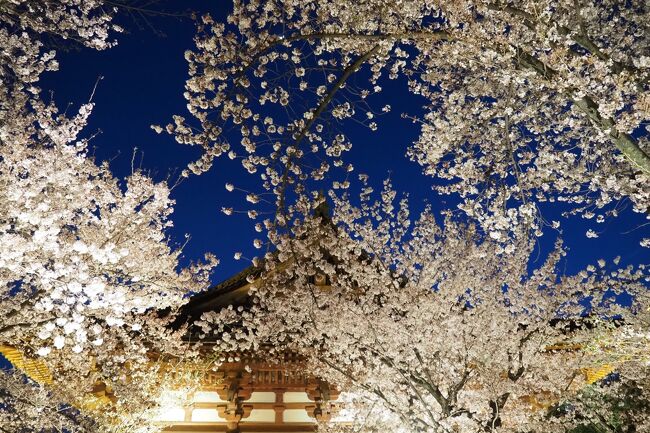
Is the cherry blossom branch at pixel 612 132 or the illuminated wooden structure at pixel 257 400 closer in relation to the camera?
the cherry blossom branch at pixel 612 132

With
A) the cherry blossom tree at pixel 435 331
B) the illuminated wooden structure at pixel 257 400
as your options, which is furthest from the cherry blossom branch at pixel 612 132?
the illuminated wooden structure at pixel 257 400

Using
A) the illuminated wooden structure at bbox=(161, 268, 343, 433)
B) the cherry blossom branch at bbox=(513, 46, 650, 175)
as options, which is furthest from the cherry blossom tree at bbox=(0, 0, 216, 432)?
the cherry blossom branch at bbox=(513, 46, 650, 175)

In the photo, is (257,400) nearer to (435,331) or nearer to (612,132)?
(435,331)

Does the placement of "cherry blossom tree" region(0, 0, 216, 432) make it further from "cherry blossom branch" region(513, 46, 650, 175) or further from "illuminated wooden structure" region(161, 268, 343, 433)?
"cherry blossom branch" region(513, 46, 650, 175)

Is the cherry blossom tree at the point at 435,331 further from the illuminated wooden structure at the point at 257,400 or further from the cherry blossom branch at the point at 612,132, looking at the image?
the cherry blossom branch at the point at 612,132

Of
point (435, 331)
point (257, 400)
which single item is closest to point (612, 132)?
point (435, 331)

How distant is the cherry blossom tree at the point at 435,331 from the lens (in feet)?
31.4

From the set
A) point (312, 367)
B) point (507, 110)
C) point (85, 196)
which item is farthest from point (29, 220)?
point (507, 110)

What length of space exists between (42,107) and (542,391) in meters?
15.0

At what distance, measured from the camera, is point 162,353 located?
1084 centimetres

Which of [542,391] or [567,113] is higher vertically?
[567,113]

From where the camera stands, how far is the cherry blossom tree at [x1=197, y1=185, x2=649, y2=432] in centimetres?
957

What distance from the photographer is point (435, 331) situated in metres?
10.0

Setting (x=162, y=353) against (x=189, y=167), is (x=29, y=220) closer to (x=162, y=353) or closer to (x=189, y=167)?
(x=189, y=167)
